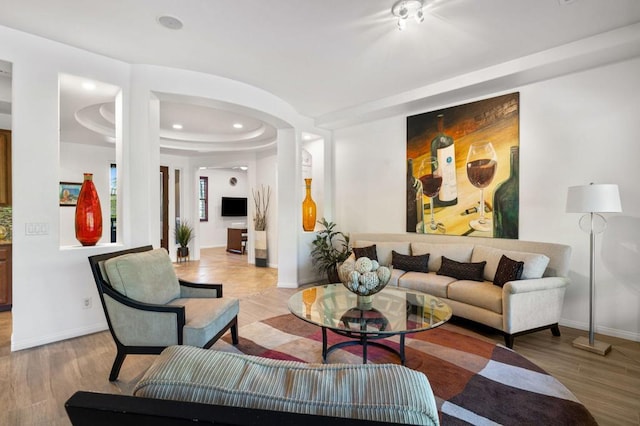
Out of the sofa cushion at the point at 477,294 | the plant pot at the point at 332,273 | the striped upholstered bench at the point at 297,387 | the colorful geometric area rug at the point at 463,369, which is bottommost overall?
the colorful geometric area rug at the point at 463,369

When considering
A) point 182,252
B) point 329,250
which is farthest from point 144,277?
point 182,252

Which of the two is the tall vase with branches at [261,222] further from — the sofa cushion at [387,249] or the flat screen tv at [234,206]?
the flat screen tv at [234,206]

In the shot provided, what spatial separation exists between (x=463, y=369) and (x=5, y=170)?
18.0 feet

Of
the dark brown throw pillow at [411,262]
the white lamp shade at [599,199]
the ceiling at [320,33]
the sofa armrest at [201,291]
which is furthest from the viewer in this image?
the dark brown throw pillow at [411,262]

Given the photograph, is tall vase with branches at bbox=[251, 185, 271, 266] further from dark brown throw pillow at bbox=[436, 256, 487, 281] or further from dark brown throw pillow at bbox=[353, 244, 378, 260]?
dark brown throw pillow at bbox=[436, 256, 487, 281]

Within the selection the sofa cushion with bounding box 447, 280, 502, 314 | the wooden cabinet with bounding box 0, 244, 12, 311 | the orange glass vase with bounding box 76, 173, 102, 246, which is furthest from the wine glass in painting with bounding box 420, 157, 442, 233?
the wooden cabinet with bounding box 0, 244, 12, 311

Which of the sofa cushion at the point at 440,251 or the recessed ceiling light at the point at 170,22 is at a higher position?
the recessed ceiling light at the point at 170,22

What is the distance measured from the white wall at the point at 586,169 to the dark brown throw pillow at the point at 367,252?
177 cm

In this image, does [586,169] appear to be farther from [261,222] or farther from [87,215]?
[261,222]

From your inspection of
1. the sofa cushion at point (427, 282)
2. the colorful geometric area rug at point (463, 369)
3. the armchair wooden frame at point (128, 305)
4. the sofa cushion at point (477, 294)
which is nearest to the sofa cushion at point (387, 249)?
the sofa cushion at point (427, 282)

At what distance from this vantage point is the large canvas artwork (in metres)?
3.81

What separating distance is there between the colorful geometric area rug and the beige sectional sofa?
0.28 metres

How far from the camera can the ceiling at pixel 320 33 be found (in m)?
2.52

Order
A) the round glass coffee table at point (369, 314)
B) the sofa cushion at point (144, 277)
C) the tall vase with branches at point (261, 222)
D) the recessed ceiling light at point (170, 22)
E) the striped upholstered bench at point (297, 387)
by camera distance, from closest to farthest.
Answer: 1. the striped upholstered bench at point (297, 387)
2. the round glass coffee table at point (369, 314)
3. the sofa cushion at point (144, 277)
4. the recessed ceiling light at point (170, 22)
5. the tall vase with branches at point (261, 222)
